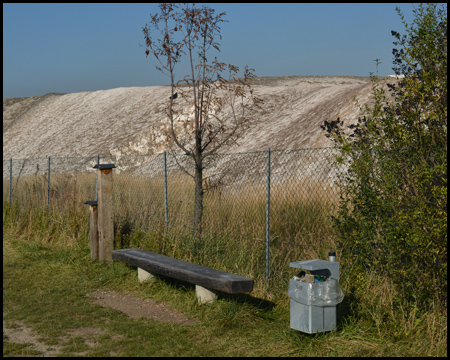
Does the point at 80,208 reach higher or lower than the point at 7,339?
higher

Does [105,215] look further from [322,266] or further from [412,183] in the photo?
[412,183]

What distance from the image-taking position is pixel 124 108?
3575cm

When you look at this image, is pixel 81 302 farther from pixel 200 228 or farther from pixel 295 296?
pixel 295 296

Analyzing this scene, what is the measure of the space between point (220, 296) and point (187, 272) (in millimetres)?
494

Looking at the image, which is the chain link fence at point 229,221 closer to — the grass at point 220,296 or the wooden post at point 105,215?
the grass at point 220,296

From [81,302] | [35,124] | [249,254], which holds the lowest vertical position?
[81,302]

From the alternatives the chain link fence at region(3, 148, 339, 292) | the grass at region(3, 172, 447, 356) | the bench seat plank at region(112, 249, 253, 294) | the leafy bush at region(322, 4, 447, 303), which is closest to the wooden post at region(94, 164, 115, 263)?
the grass at region(3, 172, 447, 356)

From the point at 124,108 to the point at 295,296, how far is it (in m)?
31.7

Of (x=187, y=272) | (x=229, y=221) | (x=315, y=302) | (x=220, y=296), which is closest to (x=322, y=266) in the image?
(x=315, y=302)

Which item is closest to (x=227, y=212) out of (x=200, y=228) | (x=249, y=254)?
(x=200, y=228)

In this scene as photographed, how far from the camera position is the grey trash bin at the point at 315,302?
522 centimetres

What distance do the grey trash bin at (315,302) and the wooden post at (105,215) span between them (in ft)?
15.2

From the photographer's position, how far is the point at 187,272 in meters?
6.80

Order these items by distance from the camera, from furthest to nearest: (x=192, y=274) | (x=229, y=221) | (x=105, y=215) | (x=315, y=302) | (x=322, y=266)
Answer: (x=105, y=215)
(x=229, y=221)
(x=192, y=274)
(x=322, y=266)
(x=315, y=302)
